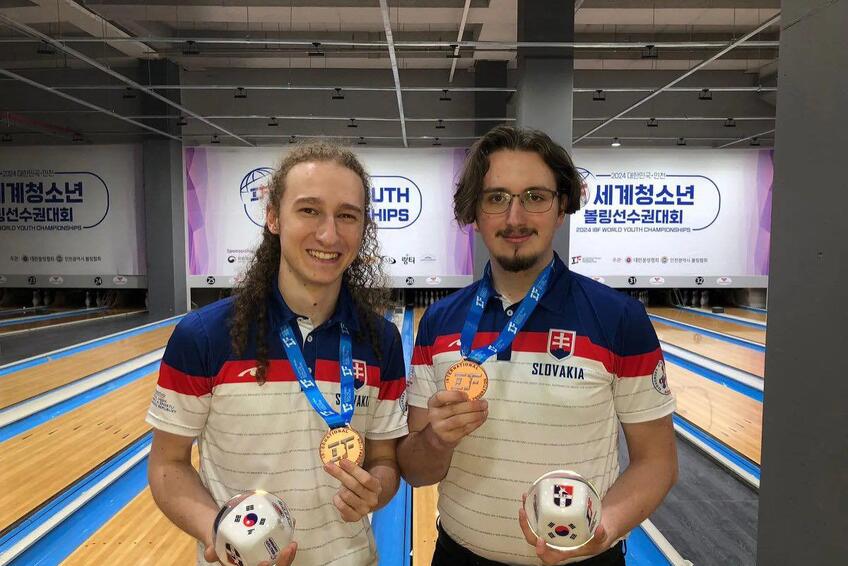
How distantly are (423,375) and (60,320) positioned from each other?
11370mm

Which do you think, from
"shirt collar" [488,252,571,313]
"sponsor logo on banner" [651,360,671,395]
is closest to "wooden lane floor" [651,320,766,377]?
"sponsor logo on banner" [651,360,671,395]

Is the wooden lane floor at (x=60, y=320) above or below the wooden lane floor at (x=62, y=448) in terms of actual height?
above

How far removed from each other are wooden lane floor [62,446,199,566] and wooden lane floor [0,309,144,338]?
734 cm

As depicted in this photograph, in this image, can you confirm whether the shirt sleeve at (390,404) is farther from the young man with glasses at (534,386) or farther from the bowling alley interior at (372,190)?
the bowling alley interior at (372,190)

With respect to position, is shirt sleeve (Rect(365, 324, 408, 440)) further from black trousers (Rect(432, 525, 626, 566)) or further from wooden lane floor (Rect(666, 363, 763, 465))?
wooden lane floor (Rect(666, 363, 763, 465))

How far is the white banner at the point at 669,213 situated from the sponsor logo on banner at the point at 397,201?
3.39 m

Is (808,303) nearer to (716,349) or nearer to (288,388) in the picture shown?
(288,388)

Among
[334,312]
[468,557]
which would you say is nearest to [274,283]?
[334,312]

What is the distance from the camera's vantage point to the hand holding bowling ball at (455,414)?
120cm

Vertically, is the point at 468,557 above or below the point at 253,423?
below

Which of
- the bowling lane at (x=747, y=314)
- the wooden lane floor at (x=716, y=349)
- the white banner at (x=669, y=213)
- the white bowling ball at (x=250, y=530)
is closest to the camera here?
the white bowling ball at (x=250, y=530)

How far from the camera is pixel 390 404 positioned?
1.45 m

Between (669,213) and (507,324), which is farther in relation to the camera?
(669,213)

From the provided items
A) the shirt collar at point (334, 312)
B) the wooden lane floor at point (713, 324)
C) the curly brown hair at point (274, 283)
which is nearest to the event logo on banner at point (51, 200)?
the wooden lane floor at point (713, 324)
